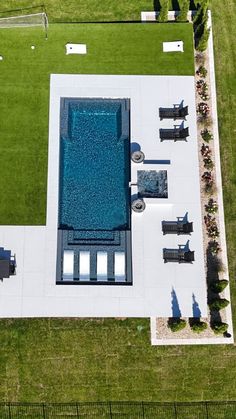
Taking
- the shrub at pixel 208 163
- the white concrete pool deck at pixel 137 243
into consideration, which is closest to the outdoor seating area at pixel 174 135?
the white concrete pool deck at pixel 137 243

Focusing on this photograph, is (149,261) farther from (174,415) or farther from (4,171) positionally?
(4,171)

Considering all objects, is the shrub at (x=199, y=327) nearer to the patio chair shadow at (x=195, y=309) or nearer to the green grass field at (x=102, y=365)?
the patio chair shadow at (x=195, y=309)

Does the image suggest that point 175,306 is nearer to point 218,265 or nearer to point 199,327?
point 199,327

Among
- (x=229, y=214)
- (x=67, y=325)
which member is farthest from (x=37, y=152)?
(x=229, y=214)

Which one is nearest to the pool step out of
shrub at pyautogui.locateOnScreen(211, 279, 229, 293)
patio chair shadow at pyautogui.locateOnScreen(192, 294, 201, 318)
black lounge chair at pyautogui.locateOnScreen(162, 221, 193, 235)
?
black lounge chair at pyautogui.locateOnScreen(162, 221, 193, 235)

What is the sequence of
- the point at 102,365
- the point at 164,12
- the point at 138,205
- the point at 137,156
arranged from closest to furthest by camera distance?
the point at 102,365, the point at 138,205, the point at 137,156, the point at 164,12

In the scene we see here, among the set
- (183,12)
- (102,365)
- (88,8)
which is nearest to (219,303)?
(102,365)
